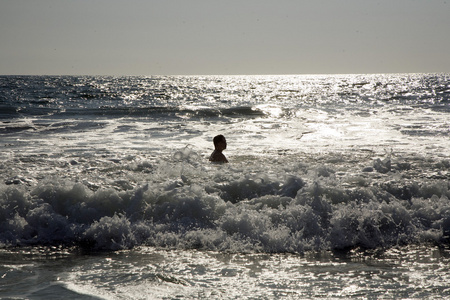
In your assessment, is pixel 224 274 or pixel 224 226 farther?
pixel 224 226

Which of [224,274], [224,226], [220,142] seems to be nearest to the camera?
[224,274]

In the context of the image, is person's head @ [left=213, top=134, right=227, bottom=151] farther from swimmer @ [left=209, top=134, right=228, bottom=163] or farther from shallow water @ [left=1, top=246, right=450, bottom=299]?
shallow water @ [left=1, top=246, right=450, bottom=299]

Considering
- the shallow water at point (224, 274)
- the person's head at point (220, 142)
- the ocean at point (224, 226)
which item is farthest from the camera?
the person's head at point (220, 142)

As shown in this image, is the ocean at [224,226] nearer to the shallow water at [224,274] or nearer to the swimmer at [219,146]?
the shallow water at [224,274]

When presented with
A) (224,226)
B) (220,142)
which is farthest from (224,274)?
(220,142)

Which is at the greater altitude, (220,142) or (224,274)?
(220,142)

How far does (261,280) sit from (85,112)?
20015 millimetres

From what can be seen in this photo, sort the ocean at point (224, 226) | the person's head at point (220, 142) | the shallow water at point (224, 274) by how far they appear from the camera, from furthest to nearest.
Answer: the person's head at point (220, 142), the ocean at point (224, 226), the shallow water at point (224, 274)

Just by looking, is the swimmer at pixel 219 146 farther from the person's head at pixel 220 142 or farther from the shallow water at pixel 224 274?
the shallow water at pixel 224 274

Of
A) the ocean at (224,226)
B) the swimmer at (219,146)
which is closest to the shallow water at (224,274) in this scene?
the ocean at (224,226)

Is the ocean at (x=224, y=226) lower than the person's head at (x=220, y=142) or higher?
lower

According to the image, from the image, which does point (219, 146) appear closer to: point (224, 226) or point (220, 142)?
point (220, 142)

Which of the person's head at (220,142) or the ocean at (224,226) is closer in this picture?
the ocean at (224,226)

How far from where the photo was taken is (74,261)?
421 centimetres
